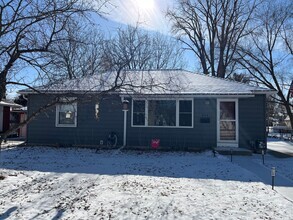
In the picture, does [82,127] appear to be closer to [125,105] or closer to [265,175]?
[125,105]

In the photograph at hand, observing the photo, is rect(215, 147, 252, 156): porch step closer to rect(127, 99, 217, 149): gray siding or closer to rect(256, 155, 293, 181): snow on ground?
rect(127, 99, 217, 149): gray siding

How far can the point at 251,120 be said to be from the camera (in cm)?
1258

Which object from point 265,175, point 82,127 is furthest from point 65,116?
point 265,175

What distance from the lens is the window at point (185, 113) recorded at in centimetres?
1301

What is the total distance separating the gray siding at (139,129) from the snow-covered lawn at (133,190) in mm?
2741

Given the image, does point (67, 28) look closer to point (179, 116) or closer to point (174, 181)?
point (174, 181)

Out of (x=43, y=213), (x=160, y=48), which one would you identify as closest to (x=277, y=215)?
(x=43, y=213)

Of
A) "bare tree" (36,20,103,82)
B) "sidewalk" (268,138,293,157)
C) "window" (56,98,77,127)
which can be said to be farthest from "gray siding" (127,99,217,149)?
"bare tree" (36,20,103,82)

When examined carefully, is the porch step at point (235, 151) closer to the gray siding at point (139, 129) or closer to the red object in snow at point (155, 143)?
the gray siding at point (139, 129)

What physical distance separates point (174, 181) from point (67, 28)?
4.41 m

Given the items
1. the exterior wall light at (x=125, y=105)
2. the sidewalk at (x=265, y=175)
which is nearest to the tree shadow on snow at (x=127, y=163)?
the sidewalk at (x=265, y=175)

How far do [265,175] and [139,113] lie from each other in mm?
6803

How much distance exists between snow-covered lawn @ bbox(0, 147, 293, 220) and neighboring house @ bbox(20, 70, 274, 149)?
9.40 ft

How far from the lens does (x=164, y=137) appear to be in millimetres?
13117
